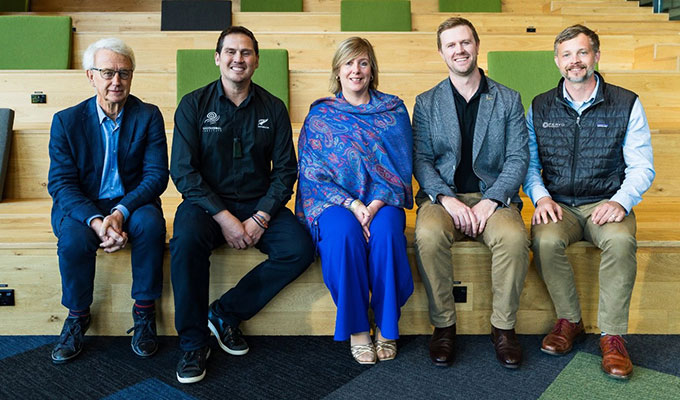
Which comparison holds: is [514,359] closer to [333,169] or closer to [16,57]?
[333,169]

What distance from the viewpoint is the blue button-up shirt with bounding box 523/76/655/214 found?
5.09 ft

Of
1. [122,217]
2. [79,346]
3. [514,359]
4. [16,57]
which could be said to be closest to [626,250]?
[514,359]

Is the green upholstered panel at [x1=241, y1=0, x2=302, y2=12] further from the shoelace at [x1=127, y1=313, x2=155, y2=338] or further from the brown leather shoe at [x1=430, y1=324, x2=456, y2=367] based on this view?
the brown leather shoe at [x1=430, y1=324, x2=456, y2=367]

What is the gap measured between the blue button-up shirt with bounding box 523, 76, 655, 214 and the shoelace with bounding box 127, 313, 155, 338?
3.81ft

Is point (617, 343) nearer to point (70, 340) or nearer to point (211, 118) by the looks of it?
point (211, 118)

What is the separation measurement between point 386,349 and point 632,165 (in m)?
0.88

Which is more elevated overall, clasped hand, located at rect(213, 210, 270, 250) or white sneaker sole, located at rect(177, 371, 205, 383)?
clasped hand, located at rect(213, 210, 270, 250)

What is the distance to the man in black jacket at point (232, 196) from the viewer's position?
1.46m

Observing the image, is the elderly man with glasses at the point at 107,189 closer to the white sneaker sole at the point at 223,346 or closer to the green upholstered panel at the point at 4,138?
the white sneaker sole at the point at 223,346

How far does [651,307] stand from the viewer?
1637mm

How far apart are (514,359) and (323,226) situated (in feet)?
1.98

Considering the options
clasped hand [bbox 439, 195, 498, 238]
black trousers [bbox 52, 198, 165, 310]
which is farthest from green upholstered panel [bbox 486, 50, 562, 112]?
black trousers [bbox 52, 198, 165, 310]

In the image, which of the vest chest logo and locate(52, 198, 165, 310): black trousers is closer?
locate(52, 198, 165, 310): black trousers

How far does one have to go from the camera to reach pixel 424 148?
1696 mm
